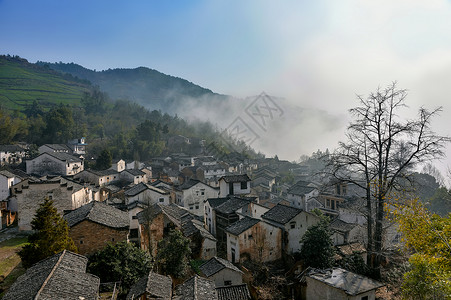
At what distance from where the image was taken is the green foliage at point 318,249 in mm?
16344

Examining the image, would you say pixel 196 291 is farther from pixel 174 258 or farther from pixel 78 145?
pixel 78 145

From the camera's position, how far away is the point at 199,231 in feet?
69.6

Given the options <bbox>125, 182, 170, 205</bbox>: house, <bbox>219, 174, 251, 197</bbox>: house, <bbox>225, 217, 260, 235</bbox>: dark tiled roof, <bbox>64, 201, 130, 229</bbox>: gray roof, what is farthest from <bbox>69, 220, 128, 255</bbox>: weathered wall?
<bbox>219, 174, 251, 197</bbox>: house

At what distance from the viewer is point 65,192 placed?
78.9ft

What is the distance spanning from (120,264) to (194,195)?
62.0 ft

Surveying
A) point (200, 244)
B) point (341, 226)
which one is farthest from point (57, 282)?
point (341, 226)

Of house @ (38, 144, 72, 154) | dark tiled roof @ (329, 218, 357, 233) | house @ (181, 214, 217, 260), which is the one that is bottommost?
house @ (181, 214, 217, 260)

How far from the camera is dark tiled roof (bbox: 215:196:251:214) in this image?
2370 centimetres

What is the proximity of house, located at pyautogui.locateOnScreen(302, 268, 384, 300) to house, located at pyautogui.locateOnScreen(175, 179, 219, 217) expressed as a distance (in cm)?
2078

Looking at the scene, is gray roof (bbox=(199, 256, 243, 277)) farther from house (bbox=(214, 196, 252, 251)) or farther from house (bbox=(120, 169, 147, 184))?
house (bbox=(120, 169, 147, 184))

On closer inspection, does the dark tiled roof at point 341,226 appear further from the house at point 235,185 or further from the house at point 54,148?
the house at point 54,148

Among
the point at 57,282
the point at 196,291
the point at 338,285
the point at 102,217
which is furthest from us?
the point at 102,217

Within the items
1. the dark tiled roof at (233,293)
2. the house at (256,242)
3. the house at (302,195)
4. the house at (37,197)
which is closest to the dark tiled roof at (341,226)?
the house at (256,242)

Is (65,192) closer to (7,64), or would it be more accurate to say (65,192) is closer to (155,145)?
(155,145)
